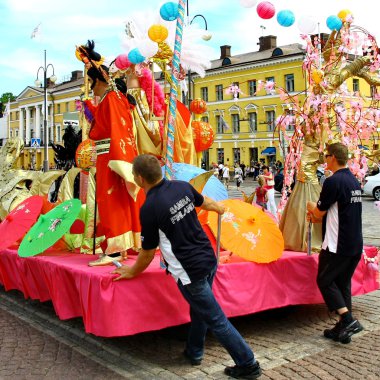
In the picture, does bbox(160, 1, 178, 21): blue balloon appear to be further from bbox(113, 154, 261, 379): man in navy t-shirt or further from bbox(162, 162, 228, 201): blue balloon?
bbox(113, 154, 261, 379): man in navy t-shirt

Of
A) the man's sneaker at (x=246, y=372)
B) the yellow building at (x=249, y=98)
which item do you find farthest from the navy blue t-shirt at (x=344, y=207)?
the yellow building at (x=249, y=98)

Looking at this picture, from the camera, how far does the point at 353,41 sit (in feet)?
17.9

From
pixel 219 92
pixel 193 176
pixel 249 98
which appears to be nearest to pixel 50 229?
pixel 193 176

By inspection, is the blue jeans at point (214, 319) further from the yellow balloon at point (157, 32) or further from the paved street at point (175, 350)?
the yellow balloon at point (157, 32)

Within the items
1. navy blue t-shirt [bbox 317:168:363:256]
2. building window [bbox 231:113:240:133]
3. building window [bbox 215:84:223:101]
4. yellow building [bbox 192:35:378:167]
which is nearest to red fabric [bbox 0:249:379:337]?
navy blue t-shirt [bbox 317:168:363:256]

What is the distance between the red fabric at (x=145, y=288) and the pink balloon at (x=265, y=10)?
7.63 feet

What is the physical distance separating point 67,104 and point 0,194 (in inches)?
1866

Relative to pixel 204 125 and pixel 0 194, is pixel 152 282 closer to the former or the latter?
pixel 204 125

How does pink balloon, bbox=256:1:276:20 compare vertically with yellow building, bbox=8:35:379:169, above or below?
below

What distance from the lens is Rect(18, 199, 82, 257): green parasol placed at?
4.53m

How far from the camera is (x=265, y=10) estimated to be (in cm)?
479

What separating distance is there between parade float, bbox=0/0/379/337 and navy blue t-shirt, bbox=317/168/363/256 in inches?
23.4

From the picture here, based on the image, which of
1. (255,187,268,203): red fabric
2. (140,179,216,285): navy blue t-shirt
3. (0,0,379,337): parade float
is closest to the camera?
(140,179,216,285): navy blue t-shirt

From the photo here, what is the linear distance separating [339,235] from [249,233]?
78 cm
